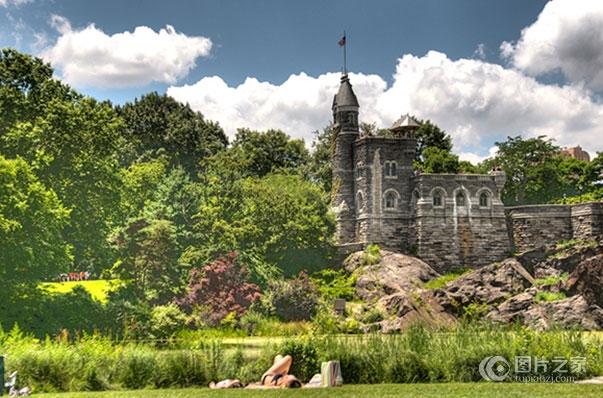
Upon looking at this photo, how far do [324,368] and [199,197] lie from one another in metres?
28.5

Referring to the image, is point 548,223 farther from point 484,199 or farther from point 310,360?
point 310,360

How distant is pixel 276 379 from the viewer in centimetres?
1631

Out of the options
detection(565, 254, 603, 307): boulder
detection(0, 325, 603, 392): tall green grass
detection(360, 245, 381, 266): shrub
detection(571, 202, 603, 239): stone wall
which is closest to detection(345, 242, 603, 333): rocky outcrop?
detection(565, 254, 603, 307): boulder

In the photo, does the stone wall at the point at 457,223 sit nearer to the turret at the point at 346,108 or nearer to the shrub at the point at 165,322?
the turret at the point at 346,108

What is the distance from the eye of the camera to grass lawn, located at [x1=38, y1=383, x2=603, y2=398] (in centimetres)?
1406

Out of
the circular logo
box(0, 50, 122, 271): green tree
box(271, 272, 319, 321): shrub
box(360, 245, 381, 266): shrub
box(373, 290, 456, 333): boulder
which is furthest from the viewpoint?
box(360, 245, 381, 266): shrub

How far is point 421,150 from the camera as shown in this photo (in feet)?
220

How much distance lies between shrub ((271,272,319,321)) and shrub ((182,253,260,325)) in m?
1.15

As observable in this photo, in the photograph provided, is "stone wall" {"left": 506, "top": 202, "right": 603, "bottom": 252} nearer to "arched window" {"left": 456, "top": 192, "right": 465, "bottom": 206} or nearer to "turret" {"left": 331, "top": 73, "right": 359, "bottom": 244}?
"arched window" {"left": 456, "top": 192, "right": 465, "bottom": 206}

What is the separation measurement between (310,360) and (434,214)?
30.8 meters

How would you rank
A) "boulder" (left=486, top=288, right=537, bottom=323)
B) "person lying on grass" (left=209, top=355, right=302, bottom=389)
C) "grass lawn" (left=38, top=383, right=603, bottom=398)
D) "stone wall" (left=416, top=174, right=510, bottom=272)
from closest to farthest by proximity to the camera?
"grass lawn" (left=38, top=383, right=603, bottom=398) → "person lying on grass" (left=209, top=355, right=302, bottom=389) → "boulder" (left=486, top=288, right=537, bottom=323) → "stone wall" (left=416, top=174, right=510, bottom=272)

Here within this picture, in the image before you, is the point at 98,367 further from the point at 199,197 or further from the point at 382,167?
the point at 382,167

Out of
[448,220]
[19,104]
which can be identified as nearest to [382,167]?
[448,220]

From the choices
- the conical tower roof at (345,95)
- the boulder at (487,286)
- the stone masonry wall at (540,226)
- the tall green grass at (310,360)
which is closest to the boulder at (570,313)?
the boulder at (487,286)
